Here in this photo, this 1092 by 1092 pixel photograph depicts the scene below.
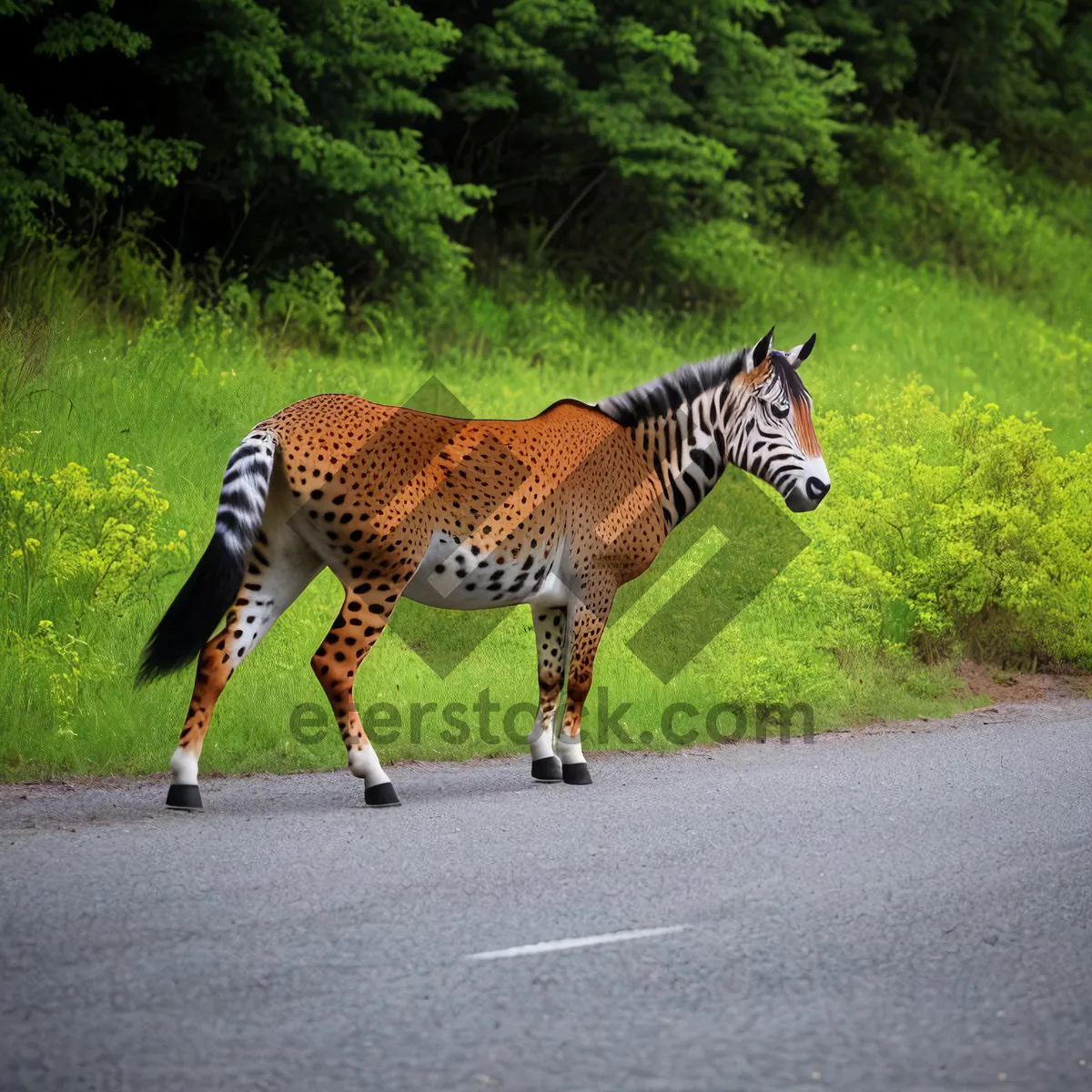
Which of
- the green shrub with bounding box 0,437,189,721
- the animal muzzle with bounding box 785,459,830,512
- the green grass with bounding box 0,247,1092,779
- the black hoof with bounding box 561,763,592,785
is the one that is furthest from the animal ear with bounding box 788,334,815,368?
the green shrub with bounding box 0,437,189,721

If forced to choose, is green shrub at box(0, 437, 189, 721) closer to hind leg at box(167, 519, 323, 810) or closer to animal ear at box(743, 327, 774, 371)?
hind leg at box(167, 519, 323, 810)

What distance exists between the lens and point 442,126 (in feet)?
73.2

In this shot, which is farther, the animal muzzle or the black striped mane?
the black striped mane

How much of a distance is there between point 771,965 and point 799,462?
14.3ft

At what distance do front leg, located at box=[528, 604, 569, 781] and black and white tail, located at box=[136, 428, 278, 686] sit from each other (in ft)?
6.34

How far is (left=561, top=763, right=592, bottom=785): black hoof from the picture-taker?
848 centimetres

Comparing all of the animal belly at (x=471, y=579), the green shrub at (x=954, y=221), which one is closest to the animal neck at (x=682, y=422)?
the animal belly at (x=471, y=579)

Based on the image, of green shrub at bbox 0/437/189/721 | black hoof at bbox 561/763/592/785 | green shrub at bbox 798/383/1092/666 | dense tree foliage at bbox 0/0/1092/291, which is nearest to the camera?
black hoof at bbox 561/763/592/785

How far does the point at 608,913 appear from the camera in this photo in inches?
227

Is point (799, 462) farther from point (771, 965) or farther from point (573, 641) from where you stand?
point (771, 965)

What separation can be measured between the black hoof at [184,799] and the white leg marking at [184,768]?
0.03 m

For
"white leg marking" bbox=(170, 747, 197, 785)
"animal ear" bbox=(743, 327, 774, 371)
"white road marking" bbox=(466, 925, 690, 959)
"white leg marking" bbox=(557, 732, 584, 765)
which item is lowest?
"white road marking" bbox=(466, 925, 690, 959)

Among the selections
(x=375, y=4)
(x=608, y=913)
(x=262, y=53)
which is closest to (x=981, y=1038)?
(x=608, y=913)

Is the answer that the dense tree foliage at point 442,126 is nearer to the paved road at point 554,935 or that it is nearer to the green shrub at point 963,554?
the green shrub at point 963,554
